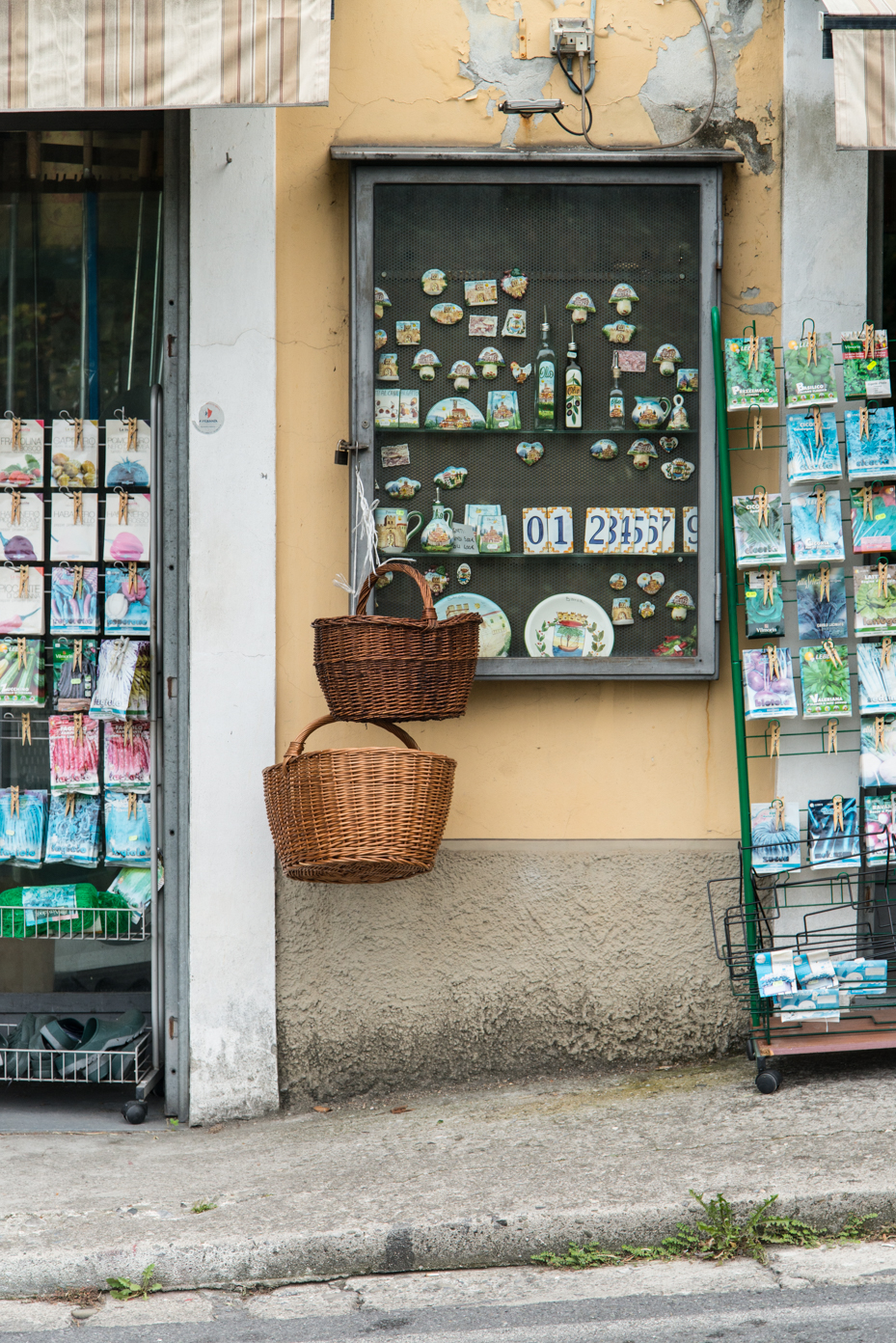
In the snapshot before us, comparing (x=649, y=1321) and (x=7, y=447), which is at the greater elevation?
(x=7, y=447)

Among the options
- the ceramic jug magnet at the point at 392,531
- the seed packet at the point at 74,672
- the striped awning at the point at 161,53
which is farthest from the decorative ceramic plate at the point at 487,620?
the striped awning at the point at 161,53

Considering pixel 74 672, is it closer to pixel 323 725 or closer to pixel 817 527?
pixel 323 725

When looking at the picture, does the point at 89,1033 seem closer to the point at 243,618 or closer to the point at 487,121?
the point at 243,618

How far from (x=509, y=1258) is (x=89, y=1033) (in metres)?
2.12

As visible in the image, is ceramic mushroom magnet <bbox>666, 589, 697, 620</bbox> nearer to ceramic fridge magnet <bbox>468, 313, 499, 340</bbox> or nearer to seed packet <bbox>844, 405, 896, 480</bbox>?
seed packet <bbox>844, 405, 896, 480</bbox>

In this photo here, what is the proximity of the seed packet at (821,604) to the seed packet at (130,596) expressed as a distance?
2.48 m

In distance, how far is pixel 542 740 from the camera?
4723 millimetres

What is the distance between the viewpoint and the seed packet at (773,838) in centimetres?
464

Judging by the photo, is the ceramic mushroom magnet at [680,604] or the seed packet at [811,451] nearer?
the seed packet at [811,451]

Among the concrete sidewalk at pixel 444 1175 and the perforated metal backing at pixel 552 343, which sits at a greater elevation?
the perforated metal backing at pixel 552 343

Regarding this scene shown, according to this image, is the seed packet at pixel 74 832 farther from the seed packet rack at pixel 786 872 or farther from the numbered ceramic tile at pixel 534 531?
the seed packet rack at pixel 786 872

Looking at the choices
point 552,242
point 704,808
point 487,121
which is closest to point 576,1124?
point 704,808

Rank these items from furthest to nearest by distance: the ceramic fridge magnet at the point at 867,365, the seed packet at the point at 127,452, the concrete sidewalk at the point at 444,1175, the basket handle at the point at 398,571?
the seed packet at the point at 127,452 < the ceramic fridge magnet at the point at 867,365 < the basket handle at the point at 398,571 < the concrete sidewalk at the point at 444,1175

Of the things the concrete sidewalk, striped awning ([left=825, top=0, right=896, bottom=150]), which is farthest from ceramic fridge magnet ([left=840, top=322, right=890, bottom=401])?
the concrete sidewalk
